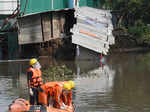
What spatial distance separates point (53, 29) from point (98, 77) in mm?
10368

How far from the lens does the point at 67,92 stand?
11578 mm

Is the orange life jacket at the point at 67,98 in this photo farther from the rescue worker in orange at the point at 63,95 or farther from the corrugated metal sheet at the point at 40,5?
the corrugated metal sheet at the point at 40,5

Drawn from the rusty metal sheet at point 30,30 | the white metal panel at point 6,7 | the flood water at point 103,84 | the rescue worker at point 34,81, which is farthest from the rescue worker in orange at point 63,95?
the white metal panel at point 6,7

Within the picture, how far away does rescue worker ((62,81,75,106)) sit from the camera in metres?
11.4

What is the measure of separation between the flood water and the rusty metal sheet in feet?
5.38

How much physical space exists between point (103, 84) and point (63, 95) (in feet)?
21.0

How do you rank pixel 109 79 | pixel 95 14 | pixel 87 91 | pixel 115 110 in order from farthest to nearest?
pixel 95 14 → pixel 109 79 → pixel 87 91 → pixel 115 110

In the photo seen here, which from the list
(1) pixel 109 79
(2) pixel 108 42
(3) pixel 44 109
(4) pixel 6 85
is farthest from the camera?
(2) pixel 108 42

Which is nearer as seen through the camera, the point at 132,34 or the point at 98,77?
the point at 98,77

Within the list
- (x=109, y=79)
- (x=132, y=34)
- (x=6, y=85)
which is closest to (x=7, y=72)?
(x=6, y=85)

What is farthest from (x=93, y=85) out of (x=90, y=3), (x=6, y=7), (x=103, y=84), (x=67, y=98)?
(x=90, y=3)

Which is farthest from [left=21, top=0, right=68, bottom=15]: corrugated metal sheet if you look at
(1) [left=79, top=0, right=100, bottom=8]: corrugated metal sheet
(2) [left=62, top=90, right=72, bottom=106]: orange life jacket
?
(2) [left=62, top=90, right=72, bottom=106]: orange life jacket

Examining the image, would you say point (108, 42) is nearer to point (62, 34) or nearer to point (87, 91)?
point (62, 34)

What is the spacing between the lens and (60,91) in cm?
1157
